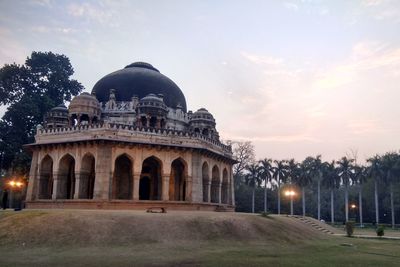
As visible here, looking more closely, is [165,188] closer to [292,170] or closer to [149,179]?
[149,179]

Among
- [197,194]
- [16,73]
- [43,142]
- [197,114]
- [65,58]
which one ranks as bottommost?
[197,194]

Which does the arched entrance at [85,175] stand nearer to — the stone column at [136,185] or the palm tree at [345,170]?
the stone column at [136,185]

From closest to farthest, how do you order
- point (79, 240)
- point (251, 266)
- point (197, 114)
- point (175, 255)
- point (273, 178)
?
1. point (251, 266)
2. point (175, 255)
3. point (79, 240)
4. point (197, 114)
5. point (273, 178)

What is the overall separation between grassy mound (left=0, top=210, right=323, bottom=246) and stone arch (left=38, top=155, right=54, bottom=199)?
1004 cm

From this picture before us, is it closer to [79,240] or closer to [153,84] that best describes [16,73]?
[153,84]

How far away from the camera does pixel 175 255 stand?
15383 millimetres

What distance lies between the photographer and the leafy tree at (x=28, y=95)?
137 feet

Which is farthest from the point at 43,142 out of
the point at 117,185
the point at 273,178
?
the point at 273,178

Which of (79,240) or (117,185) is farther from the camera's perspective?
(117,185)

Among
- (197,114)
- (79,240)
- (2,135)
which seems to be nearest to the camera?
(79,240)

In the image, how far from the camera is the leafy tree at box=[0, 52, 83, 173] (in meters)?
41.8

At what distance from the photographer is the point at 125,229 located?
738 inches

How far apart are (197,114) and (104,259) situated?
2446cm

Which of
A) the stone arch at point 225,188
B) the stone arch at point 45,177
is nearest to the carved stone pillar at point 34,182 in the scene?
the stone arch at point 45,177
